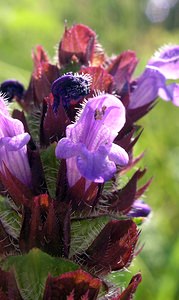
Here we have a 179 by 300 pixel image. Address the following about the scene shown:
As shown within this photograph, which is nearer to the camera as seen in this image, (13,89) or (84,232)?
(84,232)

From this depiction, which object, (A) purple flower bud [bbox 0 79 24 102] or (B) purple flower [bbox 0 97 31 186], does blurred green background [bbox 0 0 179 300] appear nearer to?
(A) purple flower bud [bbox 0 79 24 102]

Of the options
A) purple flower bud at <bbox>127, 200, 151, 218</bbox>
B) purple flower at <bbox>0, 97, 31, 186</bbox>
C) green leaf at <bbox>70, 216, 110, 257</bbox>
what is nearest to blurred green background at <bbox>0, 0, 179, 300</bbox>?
→ purple flower bud at <bbox>127, 200, 151, 218</bbox>

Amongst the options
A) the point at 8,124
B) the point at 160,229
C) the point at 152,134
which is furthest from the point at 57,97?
the point at 152,134

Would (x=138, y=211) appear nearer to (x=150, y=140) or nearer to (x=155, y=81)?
(x=155, y=81)

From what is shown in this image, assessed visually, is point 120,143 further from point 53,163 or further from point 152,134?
point 152,134

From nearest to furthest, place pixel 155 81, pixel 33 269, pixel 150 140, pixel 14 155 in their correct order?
pixel 33 269
pixel 14 155
pixel 155 81
pixel 150 140

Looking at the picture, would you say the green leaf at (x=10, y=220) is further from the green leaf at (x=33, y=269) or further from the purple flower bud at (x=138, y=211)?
the purple flower bud at (x=138, y=211)

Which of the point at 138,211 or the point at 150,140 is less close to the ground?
the point at 138,211

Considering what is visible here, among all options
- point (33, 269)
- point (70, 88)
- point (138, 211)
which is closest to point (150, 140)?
point (138, 211)
